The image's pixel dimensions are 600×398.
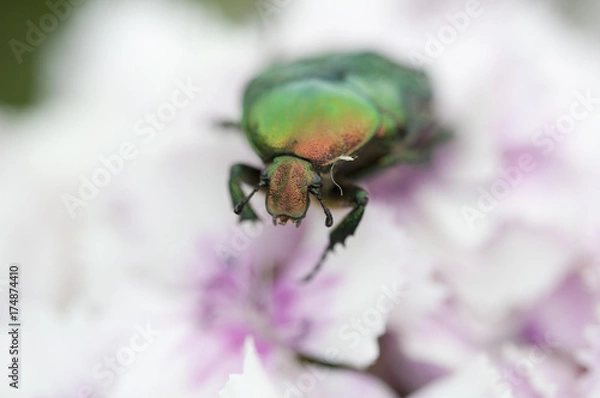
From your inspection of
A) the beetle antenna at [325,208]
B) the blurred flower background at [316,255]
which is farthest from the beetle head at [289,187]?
the blurred flower background at [316,255]

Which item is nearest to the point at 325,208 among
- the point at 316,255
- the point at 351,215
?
the point at 351,215

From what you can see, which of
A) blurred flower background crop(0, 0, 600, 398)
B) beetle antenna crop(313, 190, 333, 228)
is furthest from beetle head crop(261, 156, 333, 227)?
blurred flower background crop(0, 0, 600, 398)

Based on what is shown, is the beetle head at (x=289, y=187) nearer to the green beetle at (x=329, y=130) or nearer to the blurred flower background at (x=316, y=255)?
the green beetle at (x=329, y=130)

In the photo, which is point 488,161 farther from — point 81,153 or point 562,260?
point 81,153

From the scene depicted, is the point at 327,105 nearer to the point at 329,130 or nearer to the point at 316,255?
the point at 329,130

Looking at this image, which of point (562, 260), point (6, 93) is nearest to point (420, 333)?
point (562, 260)

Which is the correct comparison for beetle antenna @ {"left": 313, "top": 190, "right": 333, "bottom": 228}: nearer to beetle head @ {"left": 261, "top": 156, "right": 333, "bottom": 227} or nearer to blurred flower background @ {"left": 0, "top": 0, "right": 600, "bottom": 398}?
beetle head @ {"left": 261, "top": 156, "right": 333, "bottom": 227}
